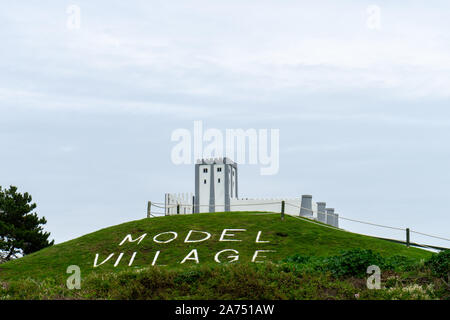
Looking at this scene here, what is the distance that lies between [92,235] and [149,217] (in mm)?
4650

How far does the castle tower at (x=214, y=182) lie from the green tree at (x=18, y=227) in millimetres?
29456

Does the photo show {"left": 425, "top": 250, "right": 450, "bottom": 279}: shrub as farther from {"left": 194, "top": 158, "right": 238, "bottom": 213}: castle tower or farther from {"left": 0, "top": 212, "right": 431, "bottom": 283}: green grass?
{"left": 194, "top": 158, "right": 238, "bottom": 213}: castle tower

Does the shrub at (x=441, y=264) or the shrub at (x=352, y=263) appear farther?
the shrub at (x=352, y=263)

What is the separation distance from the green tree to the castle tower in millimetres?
29456

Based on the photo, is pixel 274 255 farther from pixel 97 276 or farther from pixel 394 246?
pixel 97 276

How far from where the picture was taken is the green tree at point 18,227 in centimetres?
5531

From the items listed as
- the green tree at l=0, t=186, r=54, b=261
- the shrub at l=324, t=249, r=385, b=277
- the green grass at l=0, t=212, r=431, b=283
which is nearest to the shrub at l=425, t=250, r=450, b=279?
the shrub at l=324, t=249, r=385, b=277

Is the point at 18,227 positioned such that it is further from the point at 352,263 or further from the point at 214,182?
the point at 352,263

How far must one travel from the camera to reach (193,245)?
33.2 m

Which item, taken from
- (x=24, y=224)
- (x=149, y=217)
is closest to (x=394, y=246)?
(x=149, y=217)

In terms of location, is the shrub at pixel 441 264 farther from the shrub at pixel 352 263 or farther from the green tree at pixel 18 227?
the green tree at pixel 18 227

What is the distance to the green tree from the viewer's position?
5531cm

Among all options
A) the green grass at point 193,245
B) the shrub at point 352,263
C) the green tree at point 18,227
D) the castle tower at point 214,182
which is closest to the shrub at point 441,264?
the shrub at point 352,263

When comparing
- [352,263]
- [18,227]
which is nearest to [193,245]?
[352,263]
